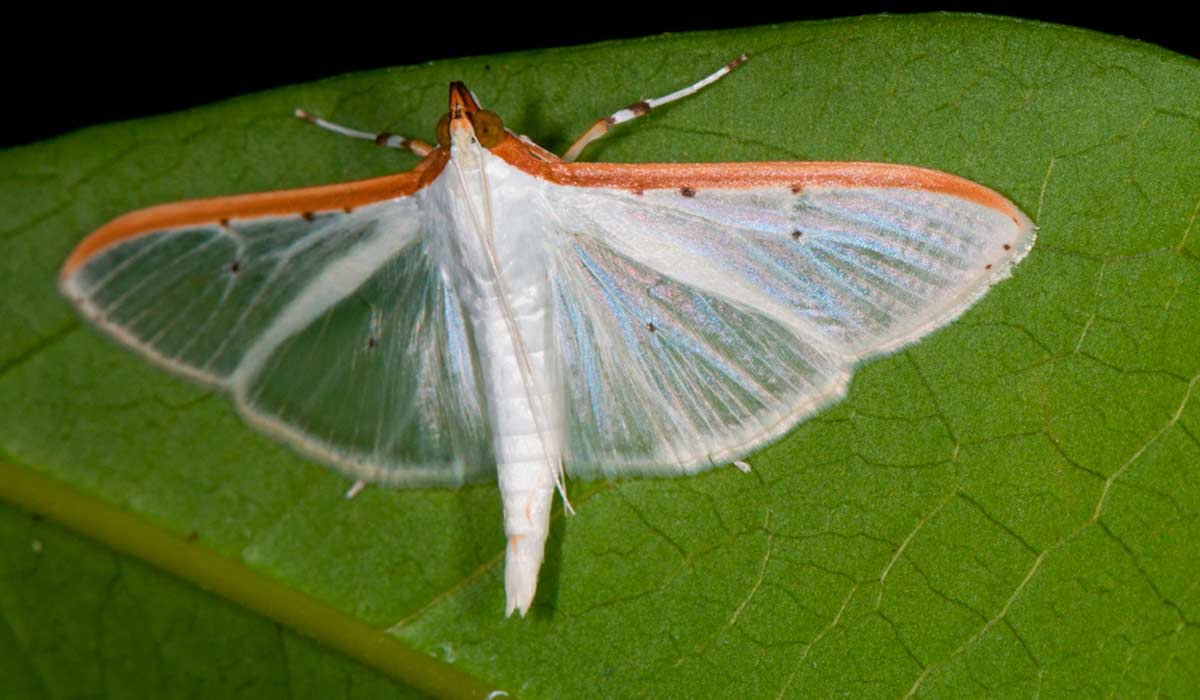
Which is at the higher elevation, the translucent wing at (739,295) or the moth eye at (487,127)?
the moth eye at (487,127)

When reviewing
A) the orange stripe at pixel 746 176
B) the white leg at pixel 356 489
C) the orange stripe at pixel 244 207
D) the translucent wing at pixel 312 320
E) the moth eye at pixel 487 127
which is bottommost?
the white leg at pixel 356 489

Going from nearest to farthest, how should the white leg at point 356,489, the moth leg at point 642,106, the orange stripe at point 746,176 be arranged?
the orange stripe at point 746,176
the moth leg at point 642,106
the white leg at point 356,489

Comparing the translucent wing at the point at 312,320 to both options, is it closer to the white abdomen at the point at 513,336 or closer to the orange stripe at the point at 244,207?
the orange stripe at the point at 244,207

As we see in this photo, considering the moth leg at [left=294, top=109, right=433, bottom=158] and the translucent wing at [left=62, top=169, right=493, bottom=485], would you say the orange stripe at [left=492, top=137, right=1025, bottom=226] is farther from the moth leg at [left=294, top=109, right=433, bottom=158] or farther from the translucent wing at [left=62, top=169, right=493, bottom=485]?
the translucent wing at [left=62, top=169, right=493, bottom=485]

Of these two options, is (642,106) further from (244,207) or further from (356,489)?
(356,489)

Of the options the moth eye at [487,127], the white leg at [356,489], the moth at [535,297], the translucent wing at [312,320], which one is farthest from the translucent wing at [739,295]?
the white leg at [356,489]

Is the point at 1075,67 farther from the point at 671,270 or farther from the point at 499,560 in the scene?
the point at 499,560
